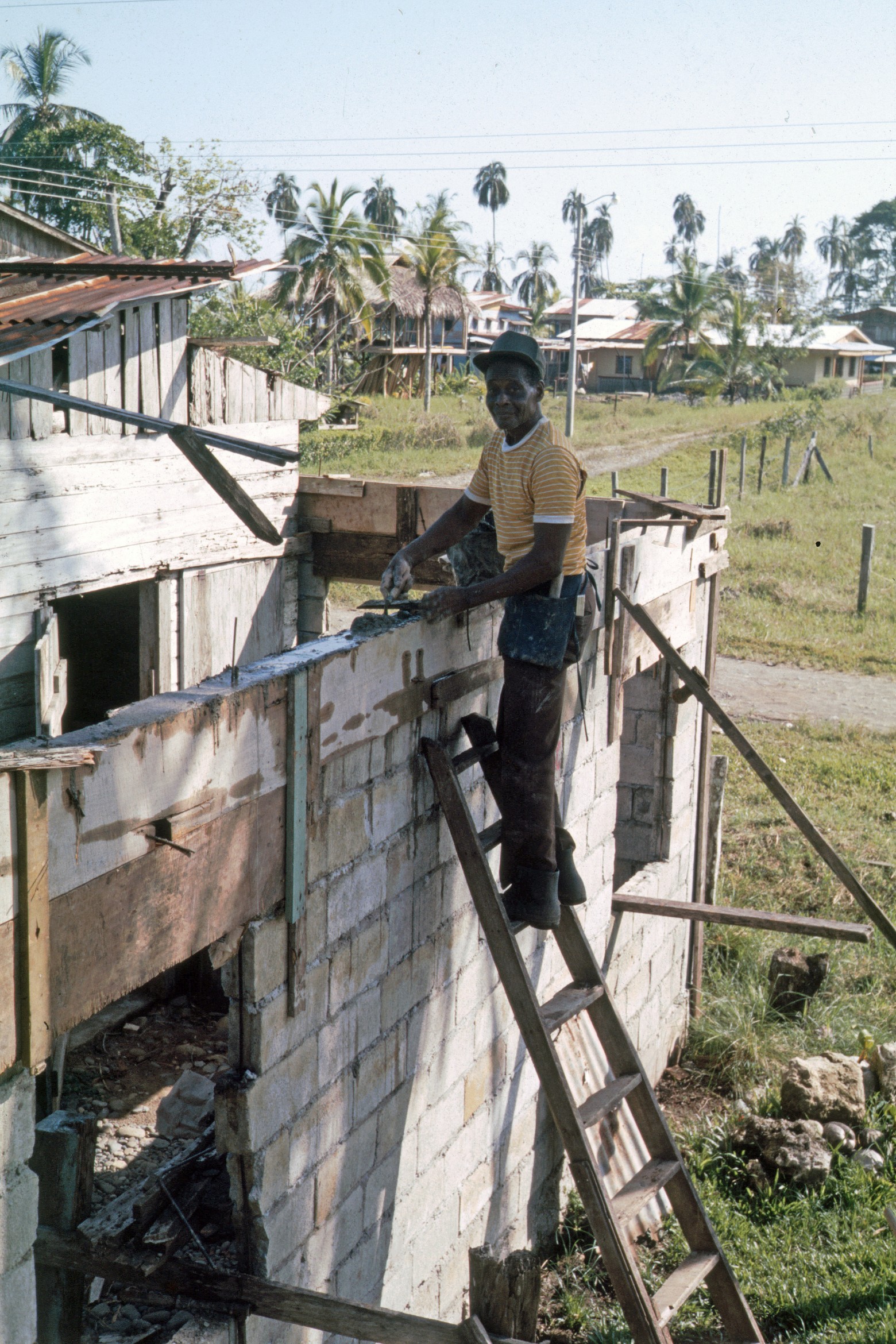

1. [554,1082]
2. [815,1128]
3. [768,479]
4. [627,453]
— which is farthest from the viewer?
[627,453]

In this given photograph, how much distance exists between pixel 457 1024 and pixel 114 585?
3451mm

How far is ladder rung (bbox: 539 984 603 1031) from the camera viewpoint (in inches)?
169

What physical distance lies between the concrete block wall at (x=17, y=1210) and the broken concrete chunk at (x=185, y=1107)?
2.77 metres

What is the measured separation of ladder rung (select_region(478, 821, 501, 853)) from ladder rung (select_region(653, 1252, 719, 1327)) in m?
1.63

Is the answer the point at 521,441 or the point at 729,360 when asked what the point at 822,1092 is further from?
the point at 729,360

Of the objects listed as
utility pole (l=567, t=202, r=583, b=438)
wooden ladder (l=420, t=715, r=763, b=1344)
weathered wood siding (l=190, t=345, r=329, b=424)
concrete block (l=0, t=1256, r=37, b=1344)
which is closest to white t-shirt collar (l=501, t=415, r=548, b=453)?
wooden ladder (l=420, t=715, r=763, b=1344)

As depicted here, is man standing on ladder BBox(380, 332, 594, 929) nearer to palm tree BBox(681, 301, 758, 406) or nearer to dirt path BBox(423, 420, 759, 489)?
dirt path BBox(423, 420, 759, 489)

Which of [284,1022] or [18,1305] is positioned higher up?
[284,1022]

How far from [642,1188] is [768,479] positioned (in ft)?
84.0

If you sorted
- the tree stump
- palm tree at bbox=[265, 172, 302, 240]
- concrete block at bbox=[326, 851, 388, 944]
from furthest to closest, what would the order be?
palm tree at bbox=[265, 172, 302, 240] < concrete block at bbox=[326, 851, 388, 944] < the tree stump

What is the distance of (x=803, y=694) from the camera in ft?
48.0

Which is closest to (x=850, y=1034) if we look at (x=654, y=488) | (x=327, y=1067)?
(x=327, y=1067)

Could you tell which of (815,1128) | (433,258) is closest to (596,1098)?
(815,1128)

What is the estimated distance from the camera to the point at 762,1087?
299 inches
